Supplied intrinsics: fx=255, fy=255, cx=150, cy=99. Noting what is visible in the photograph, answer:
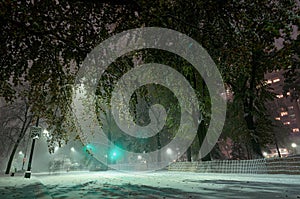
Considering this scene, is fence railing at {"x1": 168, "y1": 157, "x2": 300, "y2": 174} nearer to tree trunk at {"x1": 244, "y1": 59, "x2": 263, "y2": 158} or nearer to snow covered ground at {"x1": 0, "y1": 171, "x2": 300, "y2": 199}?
snow covered ground at {"x1": 0, "y1": 171, "x2": 300, "y2": 199}

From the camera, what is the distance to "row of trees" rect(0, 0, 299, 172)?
5793mm

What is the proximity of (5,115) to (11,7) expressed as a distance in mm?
28068

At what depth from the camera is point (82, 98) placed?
8.83 m

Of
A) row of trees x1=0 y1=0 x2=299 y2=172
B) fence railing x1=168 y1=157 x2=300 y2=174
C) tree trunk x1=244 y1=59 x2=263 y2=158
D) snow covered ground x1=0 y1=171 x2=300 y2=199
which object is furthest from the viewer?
tree trunk x1=244 y1=59 x2=263 y2=158

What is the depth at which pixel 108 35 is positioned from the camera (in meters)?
8.24

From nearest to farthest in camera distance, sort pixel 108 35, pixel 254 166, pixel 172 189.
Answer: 1. pixel 108 35
2. pixel 172 189
3. pixel 254 166

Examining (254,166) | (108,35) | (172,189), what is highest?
(108,35)

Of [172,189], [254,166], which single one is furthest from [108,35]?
[254,166]

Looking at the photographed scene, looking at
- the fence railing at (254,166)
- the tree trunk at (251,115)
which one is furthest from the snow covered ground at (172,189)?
the tree trunk at (251,115)

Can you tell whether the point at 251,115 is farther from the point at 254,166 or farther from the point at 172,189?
the point at 172,189

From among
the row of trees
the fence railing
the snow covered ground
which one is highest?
the row of trees

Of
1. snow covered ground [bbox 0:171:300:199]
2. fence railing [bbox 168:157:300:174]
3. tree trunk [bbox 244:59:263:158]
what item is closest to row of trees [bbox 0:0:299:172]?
snow covered ground [bbox 0:171:300:199]

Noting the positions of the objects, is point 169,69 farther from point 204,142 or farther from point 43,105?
point 204,142

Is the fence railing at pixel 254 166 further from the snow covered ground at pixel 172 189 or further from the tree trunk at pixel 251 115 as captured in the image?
the tree trunk at pixel 251 115
